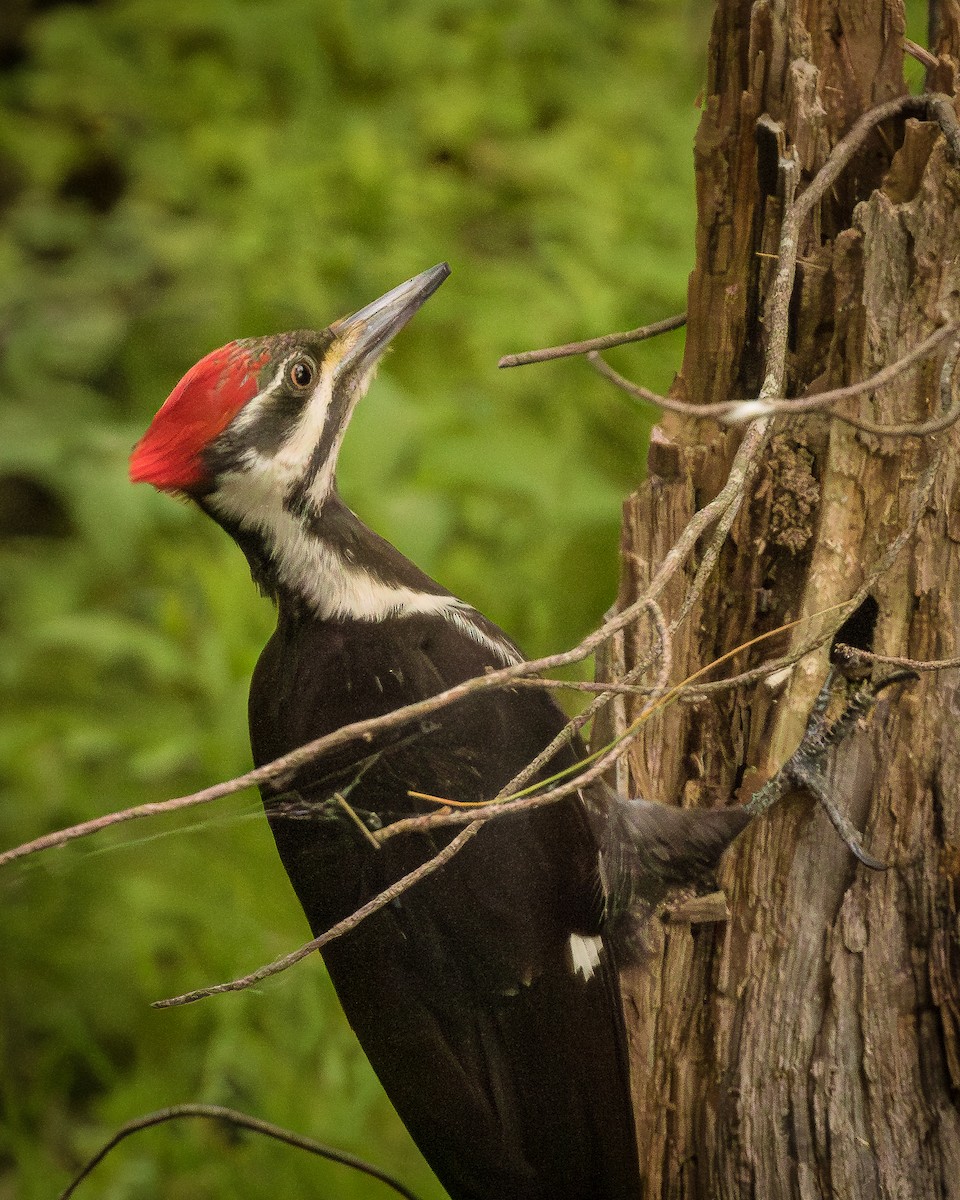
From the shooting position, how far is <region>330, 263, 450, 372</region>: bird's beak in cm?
134

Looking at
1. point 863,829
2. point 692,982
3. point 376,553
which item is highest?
point 376,553

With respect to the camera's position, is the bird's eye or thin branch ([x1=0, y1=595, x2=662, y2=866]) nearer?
thin branch ([x1=0, y1=595, x2=662, y2=866])

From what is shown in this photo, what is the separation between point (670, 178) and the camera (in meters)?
2.20

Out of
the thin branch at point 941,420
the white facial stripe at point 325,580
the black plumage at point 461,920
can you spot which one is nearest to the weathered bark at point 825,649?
the thin branch at point 941,420

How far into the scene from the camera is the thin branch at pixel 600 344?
1413 mm

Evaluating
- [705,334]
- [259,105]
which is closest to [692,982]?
[705,334]

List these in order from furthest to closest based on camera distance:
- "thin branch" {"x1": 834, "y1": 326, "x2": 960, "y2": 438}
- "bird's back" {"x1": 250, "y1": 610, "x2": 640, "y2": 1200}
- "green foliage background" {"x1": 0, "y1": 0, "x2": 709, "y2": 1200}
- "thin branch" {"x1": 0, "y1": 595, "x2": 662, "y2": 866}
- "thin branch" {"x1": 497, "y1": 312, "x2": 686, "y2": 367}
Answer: "green foliage background" {"x1": 0, "y1": 0, "x2": 709, "y2": 1200} < "thin branch" {"x1": 497, "y1": 312, "x2": 686, "y2": 367} < "bird's back" {"x1": 250, "y1": 610, "x2": 640, "y2": 1200} < "thin branch" {"x1": 834, "y1": 326, "x2": 960, "y2": 438} < "thin branch" {"x1": 0, "y1": 595, "x2": 662, "y2": 866}

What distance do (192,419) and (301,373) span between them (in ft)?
0.49

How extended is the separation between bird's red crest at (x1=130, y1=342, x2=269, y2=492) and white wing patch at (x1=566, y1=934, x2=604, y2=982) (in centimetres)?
62

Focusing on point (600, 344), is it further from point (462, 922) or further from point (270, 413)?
point (462, 922)

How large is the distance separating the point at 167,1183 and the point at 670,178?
6.44ft

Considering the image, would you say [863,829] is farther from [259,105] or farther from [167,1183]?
[259,105]

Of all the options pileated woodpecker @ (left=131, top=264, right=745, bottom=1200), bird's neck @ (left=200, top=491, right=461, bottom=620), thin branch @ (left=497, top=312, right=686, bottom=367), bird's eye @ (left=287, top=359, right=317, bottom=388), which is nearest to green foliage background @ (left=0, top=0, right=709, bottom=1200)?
thin branch @ (left=497, top=312, right=686, bottom=367)

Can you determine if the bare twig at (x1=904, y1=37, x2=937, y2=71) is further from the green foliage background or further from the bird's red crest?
the bird's red crest
